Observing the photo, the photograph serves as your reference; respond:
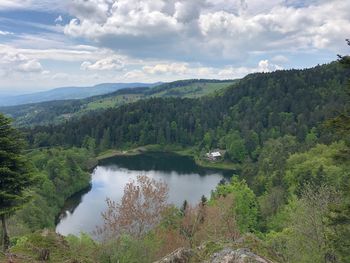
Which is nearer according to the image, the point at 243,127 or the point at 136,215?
the point at 136,215

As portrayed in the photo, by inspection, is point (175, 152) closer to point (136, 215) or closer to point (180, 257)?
point (136, 215)

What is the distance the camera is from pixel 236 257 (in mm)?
13195

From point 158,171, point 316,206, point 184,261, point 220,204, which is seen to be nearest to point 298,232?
point 316,206

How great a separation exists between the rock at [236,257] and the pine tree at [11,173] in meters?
14.8

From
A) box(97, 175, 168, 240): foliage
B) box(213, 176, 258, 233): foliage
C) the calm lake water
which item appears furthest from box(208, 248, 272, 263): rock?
the calm lake water

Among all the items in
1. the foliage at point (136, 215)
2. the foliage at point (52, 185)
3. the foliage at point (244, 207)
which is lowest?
the foliage at point (52, 185)

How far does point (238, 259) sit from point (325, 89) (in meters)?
188

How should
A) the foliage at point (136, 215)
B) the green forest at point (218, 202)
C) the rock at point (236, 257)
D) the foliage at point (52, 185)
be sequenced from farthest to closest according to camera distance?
the foliage at point (52, 185), the foliage at point (136, 215), the green forest at point (218, 202), the rock at point (236, 257)

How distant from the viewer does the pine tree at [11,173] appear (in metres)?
23.0

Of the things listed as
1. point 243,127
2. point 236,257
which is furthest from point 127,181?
point 236,257

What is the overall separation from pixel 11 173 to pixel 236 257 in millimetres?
15940

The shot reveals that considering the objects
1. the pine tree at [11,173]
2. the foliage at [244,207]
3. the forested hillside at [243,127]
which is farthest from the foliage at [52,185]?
the forested hillside at [243,127]

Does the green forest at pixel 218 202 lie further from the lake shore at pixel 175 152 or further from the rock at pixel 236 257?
the lake shore at pixel 175 152

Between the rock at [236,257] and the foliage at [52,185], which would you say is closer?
the rock at [236,257]
